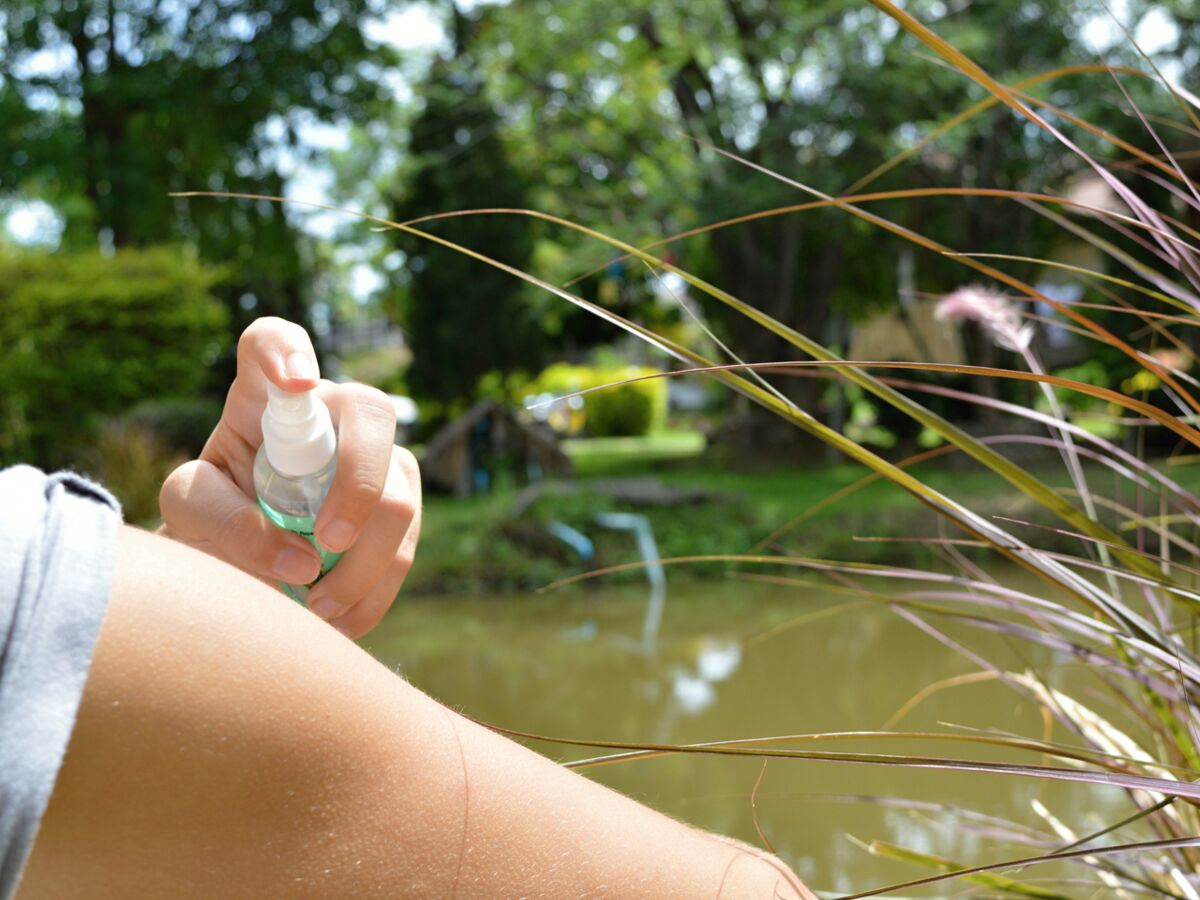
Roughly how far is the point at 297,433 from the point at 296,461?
0.02 meters

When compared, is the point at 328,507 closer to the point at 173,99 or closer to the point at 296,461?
the point at 296,461

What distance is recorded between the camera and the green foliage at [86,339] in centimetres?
927

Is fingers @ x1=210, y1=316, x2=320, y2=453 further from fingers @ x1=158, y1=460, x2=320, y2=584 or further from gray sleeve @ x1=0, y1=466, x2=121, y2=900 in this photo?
gray sleeve @ x1=0, y1=466, x2=121, y2=900

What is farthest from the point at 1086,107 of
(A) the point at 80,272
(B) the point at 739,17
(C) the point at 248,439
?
(C) the point at 248,439

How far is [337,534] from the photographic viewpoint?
672 millimetres

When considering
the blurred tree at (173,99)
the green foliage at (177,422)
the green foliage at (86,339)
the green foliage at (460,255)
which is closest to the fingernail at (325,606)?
the green foliage at (177,422)

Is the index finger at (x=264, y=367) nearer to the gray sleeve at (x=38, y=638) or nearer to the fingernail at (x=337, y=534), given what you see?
the fingernail at (x=337, y=534)

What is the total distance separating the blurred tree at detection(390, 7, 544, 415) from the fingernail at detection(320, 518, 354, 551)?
35.2 feet

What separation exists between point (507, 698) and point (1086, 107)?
25.2 feet

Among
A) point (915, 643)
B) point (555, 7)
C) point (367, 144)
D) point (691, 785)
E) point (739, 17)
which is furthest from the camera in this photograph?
point (367, 144)

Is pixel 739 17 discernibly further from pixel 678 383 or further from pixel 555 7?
pixel 678 383

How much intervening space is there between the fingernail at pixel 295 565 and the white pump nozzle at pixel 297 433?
2.0 inches

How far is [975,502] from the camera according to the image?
319 inches

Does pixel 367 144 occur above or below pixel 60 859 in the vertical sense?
below
